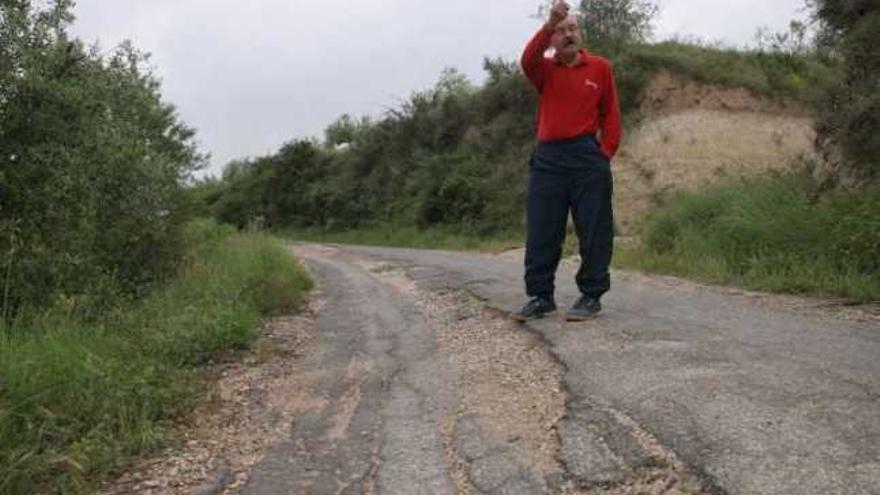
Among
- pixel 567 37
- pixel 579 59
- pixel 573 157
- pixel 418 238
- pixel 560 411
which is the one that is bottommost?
pixel 418 238

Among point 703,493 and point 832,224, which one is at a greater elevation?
point 832,224

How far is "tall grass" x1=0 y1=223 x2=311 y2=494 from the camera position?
333 centimetres

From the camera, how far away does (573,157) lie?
18.6 ft

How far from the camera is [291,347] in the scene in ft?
19.5

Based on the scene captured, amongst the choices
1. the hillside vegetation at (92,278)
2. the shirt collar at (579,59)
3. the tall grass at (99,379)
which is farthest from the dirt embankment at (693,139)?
the tall grass at (99,379)

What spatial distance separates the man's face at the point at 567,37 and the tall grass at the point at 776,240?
3.01 metres

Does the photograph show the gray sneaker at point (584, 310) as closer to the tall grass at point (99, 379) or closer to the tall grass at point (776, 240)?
the tall grass at point (99, 379)

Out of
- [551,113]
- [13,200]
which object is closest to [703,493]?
[551,113]

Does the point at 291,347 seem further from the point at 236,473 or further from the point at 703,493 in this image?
the point at 703,493

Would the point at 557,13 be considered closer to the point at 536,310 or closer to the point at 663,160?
the point at 536,310

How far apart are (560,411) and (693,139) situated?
1983 cm

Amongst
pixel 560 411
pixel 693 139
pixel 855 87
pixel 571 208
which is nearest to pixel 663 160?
pixel 693 139

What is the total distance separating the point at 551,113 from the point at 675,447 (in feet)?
10.2

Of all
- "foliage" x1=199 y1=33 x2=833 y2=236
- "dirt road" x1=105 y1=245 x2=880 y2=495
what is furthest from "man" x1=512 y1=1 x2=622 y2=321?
"foliage" x1=199 y1=33 x2=833 y2=236
